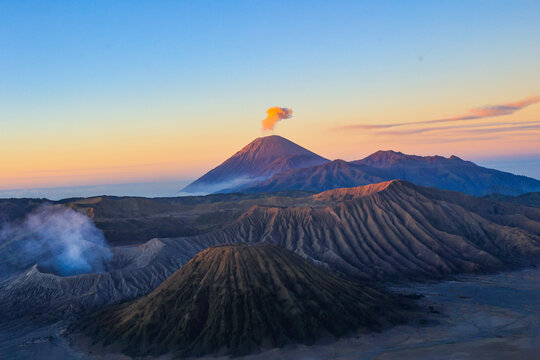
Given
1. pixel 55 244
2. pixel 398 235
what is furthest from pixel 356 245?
pixel 55 244

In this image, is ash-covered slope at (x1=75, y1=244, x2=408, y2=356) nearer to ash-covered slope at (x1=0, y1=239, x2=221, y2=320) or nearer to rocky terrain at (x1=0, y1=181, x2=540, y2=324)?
ash-covered slope at (x1=0, y1=239, x2=221, y2=320)

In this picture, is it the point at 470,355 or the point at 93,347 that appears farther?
the point at 93,347

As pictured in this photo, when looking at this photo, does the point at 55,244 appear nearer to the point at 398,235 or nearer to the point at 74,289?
the point at 74,289

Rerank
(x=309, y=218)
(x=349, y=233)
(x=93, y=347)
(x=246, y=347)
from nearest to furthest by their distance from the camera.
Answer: (x=246, y=347) < (x=93, y=347) < (x=349, y=233) < (x=309, y=218)

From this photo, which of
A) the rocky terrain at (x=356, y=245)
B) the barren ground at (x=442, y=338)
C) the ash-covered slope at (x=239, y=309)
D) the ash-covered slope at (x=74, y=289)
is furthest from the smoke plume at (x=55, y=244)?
the ash-covered slope at (x=239, y=309)

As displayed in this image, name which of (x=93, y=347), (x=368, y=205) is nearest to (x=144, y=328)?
(x=93, y=347)

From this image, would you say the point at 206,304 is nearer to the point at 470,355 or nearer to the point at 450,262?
the point at 470,355

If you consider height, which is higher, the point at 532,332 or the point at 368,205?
the point at 368,205
